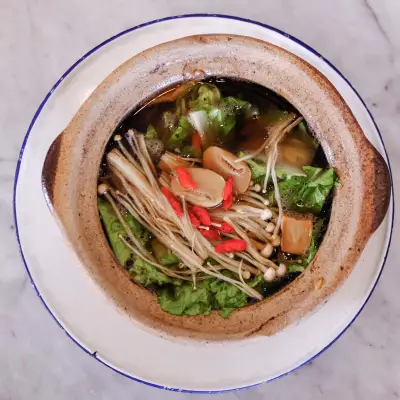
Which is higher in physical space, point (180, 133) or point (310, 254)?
point (180, 133)

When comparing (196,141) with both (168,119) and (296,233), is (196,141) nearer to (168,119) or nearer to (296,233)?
A: (168,119)

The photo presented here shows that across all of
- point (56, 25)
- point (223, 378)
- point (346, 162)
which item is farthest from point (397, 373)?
point (56, 25)

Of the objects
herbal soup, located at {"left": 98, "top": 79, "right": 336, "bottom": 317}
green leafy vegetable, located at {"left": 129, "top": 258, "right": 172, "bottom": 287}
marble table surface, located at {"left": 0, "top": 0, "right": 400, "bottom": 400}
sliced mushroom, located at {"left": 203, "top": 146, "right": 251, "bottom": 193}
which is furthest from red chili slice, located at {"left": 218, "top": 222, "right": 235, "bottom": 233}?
marble table surface, located at {"left": 0, "top": 0, "right": 400, "bottom": 400}

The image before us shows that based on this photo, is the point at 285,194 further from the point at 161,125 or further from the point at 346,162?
the point at 161,125

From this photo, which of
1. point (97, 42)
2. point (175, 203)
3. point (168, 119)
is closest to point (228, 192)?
point (175, 203)

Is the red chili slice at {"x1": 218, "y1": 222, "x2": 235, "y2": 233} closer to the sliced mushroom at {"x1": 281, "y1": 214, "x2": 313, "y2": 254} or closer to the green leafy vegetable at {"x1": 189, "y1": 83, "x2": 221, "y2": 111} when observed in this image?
the sliced mushroom at {"x1": 281, "y1": 214, "x2": 313, "y2": 254}
